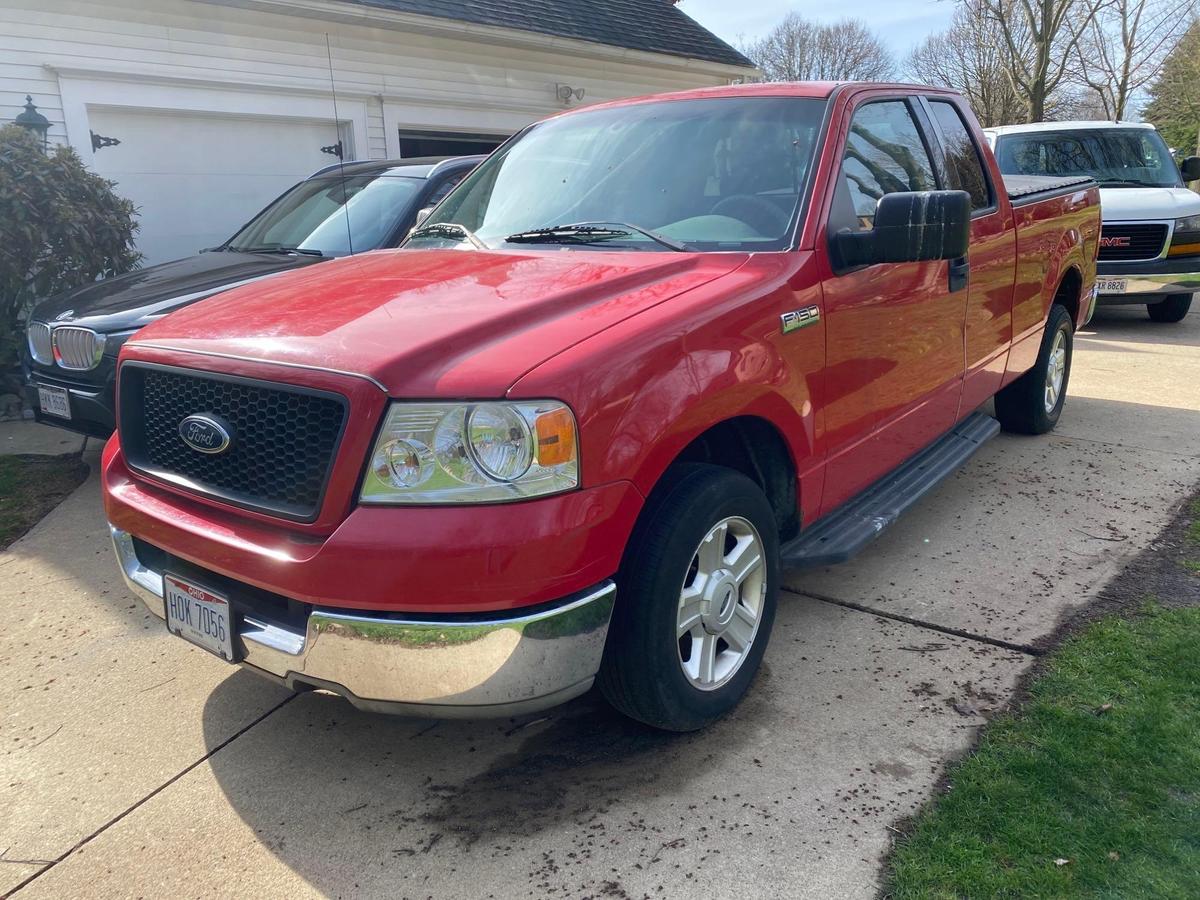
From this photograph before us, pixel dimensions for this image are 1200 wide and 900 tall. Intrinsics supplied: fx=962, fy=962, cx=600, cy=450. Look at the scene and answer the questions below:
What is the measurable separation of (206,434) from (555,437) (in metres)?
0.99

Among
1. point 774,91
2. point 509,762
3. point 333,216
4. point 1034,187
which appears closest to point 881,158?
point 774,91

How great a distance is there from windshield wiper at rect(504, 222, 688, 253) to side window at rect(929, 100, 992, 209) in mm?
1840

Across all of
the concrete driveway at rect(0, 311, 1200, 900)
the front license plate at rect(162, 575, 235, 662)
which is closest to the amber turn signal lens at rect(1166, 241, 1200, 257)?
the concrete driveway at rect(0, 311, 1200, 900)

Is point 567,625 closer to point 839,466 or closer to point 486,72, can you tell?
point 839,466

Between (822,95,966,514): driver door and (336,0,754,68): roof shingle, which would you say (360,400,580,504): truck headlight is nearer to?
(822,95,966,514): driver door

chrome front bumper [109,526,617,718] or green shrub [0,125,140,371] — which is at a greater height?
green shrub [0,125,140,371]

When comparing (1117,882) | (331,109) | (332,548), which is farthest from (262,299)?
(331,109)

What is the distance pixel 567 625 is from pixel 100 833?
1442 mm

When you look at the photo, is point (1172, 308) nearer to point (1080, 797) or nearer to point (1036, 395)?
point (1036, 395)

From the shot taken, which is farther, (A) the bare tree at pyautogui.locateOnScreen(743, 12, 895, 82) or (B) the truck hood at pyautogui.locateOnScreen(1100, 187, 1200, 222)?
(A) the bare tree at pyautogui.locateOnScreen(743, 12, 895, 82)

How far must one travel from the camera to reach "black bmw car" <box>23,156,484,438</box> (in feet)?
16.5

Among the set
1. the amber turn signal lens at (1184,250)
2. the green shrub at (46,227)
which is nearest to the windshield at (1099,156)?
the amber turn signal lens at (1184,250)

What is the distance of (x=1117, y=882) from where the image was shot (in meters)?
2.23

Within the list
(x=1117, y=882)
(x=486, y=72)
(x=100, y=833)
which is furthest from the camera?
(x=486, y=72)
